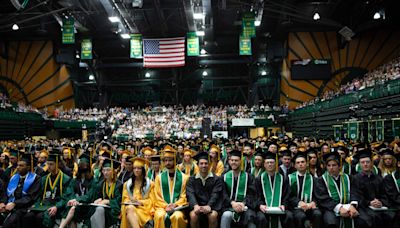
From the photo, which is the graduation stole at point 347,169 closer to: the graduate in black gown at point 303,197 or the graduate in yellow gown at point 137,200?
the graduate in black gown at point 303,197

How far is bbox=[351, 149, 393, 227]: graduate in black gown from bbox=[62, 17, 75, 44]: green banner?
22149 millimetres

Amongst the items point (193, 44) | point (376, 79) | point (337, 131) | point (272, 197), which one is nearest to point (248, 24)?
point (193, 44)

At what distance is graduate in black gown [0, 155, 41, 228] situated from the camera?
6.46 meters

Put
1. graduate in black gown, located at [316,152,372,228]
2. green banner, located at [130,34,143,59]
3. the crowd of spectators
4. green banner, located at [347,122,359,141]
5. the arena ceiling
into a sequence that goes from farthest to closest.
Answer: green banner, located at [130,34,143,59] → the arena ceiling → green banner, located at [347,122,359,141] → the crowd of spectators → graduate in black gown, located at [316,152,372,228]

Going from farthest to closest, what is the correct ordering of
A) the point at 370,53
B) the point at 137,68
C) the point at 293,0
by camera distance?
1. the point at 137,68
2. the point at 370,53
3. the point at 293,0

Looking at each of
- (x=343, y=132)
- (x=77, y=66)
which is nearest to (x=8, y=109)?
(x=77, y=66)

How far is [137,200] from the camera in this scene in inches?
246

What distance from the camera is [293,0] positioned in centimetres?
2642

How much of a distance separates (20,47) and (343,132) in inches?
1124

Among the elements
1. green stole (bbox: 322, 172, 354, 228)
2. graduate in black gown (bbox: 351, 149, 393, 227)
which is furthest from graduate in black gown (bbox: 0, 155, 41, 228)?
graduate in black gown (bbox: 351, 149, 393, 227)

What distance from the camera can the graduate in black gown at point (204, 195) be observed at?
19.7 feet

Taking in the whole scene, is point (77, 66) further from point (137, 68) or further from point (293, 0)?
point (293, 0)

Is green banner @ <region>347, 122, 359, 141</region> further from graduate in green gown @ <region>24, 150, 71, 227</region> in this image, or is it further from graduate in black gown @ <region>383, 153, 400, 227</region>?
graduate in green gown @ <region>24, 150, 71, 227</region>

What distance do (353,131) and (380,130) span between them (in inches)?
104
